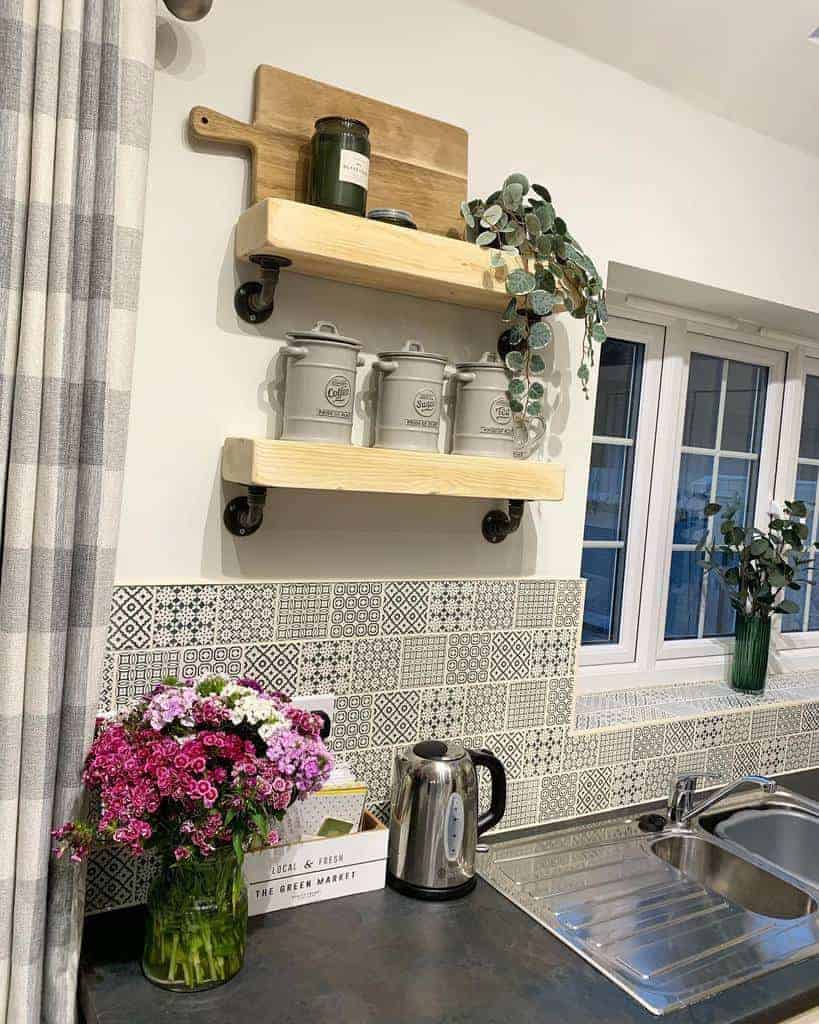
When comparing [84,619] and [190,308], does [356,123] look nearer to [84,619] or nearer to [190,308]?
[190,308]

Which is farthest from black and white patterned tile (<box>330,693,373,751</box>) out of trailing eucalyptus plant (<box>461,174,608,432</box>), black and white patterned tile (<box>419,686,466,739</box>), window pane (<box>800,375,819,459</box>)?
window pane (<box>800,375,819,459</box>)

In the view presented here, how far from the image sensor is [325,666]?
4.92 feet

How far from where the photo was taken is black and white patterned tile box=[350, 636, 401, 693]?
5.02ft

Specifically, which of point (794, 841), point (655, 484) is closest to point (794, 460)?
point (655, 484)

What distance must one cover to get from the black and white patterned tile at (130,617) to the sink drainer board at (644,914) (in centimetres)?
72

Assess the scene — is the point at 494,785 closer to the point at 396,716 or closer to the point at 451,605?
the point at 396,716

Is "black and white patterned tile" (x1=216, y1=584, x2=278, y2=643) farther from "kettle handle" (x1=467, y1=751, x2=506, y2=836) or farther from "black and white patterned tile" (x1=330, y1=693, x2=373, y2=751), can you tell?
"kettle handle" (x1=467, y1=751, x2=506, y2=836)

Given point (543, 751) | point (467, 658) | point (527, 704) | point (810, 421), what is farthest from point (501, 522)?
point (810, 421)

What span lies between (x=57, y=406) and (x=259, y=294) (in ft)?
1.42

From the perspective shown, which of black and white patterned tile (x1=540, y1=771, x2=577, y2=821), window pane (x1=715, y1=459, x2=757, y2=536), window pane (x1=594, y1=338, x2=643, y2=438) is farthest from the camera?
window pane (x1=715, y1=459, x2=757, y2=536)

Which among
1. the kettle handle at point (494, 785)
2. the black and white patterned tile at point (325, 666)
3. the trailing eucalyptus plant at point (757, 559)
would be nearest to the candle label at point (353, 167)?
the black and white patterned tile at point (325, 666)

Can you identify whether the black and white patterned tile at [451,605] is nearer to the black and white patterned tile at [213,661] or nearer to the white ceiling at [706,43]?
the black and white patterned tile at [213,661]

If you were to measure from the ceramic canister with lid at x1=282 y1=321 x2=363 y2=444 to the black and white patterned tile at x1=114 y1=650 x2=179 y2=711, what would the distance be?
389mm

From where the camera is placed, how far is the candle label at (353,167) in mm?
1339
